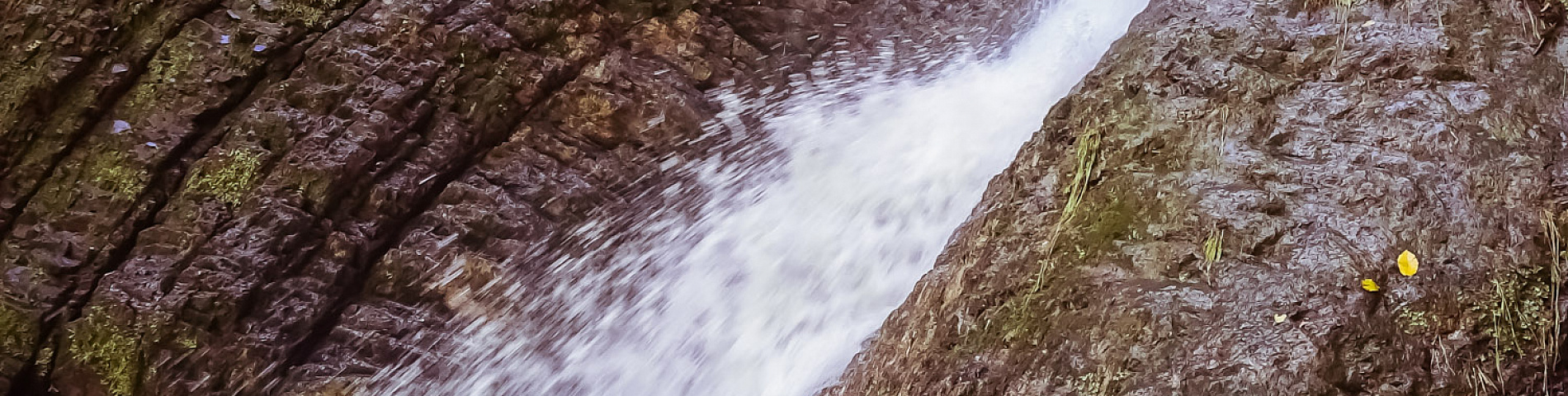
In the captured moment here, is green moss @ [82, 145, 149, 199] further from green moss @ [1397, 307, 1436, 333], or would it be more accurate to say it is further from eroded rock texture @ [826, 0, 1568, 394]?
green moss @ [1397, 307, 1436, 333]

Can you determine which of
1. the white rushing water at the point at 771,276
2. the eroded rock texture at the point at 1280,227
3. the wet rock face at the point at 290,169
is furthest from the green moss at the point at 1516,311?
the wet rock face at the point at 290,169

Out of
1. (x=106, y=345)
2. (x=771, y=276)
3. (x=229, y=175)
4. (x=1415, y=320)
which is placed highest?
(x=229, y=175)

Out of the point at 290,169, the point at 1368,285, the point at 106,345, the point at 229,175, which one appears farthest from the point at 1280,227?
the point at 106,345

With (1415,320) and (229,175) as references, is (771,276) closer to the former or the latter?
(229,175)

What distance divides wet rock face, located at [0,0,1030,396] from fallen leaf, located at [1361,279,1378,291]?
2.23 meters

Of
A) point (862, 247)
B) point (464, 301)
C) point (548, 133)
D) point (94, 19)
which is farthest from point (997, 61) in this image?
point (94, 19)

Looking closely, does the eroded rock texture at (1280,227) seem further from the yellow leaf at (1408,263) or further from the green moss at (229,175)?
the green moss at (229,175)

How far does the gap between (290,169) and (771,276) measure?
160 centimetres

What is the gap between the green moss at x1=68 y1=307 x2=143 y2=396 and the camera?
93.9 inches

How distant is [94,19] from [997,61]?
3510 millimetres

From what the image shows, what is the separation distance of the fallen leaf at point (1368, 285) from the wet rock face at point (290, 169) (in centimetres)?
223

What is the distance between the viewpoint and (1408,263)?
5.32ft

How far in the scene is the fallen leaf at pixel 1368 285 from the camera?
1605mm

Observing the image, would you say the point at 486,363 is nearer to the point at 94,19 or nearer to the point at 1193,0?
the point at 94,19
